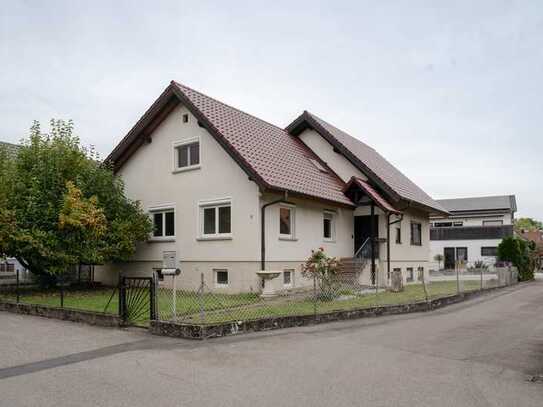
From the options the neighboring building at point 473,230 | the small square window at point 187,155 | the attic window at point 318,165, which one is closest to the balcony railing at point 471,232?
the neighboring building at point 473,230

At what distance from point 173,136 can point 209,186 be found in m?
2.86

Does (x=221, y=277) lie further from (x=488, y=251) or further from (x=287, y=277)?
(x=488, y=251)

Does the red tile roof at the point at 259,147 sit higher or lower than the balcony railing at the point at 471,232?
higher

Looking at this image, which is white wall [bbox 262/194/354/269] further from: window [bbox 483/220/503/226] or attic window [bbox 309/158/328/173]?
window [bbox 483/220/503/226]

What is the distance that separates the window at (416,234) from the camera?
26.0m

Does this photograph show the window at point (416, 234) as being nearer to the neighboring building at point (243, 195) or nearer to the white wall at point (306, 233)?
the neighboring building at point (243, 195)

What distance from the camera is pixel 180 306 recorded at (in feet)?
44.6

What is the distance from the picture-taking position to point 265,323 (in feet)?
36.6

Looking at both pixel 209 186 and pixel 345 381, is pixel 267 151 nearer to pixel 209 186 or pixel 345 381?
pixel 209 186

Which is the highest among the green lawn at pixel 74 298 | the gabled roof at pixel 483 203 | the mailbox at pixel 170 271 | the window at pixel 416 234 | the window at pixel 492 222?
the gabled roof at pixel 483 203

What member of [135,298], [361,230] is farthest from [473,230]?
[135,298]

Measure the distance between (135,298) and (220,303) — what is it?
2.90 meters

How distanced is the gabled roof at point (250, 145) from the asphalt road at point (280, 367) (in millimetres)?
6939

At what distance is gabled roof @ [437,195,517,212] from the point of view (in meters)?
49.9
